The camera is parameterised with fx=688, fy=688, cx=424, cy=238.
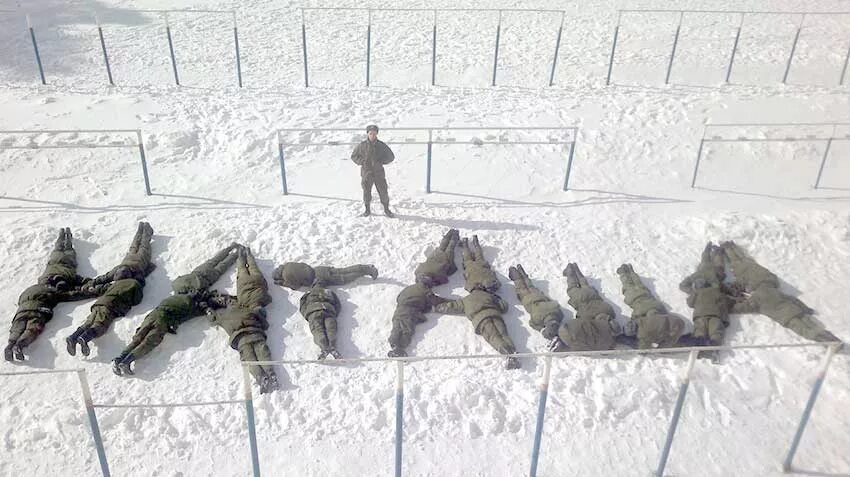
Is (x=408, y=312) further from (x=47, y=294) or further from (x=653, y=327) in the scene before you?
(x=47, y=294)

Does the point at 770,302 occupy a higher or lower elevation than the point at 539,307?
higher

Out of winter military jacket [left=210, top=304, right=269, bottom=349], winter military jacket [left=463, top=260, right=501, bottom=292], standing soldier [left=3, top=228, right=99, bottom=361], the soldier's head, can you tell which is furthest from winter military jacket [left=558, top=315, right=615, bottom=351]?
standing soldier [left=3, top=228, right=99, bottom=361]

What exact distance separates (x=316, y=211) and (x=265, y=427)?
13.1 feet

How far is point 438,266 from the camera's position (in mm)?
8352

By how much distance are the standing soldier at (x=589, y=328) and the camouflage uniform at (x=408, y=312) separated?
1470 millimetres

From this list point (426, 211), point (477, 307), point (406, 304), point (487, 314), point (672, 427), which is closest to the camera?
point (672, 427)

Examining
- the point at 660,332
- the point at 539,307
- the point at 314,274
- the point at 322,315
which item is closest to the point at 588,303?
the point at 539,307

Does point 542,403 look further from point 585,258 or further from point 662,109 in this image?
point 662,109

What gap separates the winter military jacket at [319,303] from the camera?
24.8 ft

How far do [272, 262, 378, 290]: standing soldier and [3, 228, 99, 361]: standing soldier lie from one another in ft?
6.87

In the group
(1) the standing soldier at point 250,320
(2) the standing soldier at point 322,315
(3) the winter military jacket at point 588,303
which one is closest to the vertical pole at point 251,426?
(1) the standing soldier at point 250,320

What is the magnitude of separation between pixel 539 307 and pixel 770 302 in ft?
8.68

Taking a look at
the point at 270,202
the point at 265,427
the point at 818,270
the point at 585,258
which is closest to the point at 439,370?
the point at 265,427

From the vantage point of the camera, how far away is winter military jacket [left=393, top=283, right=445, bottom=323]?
25.1 feet
